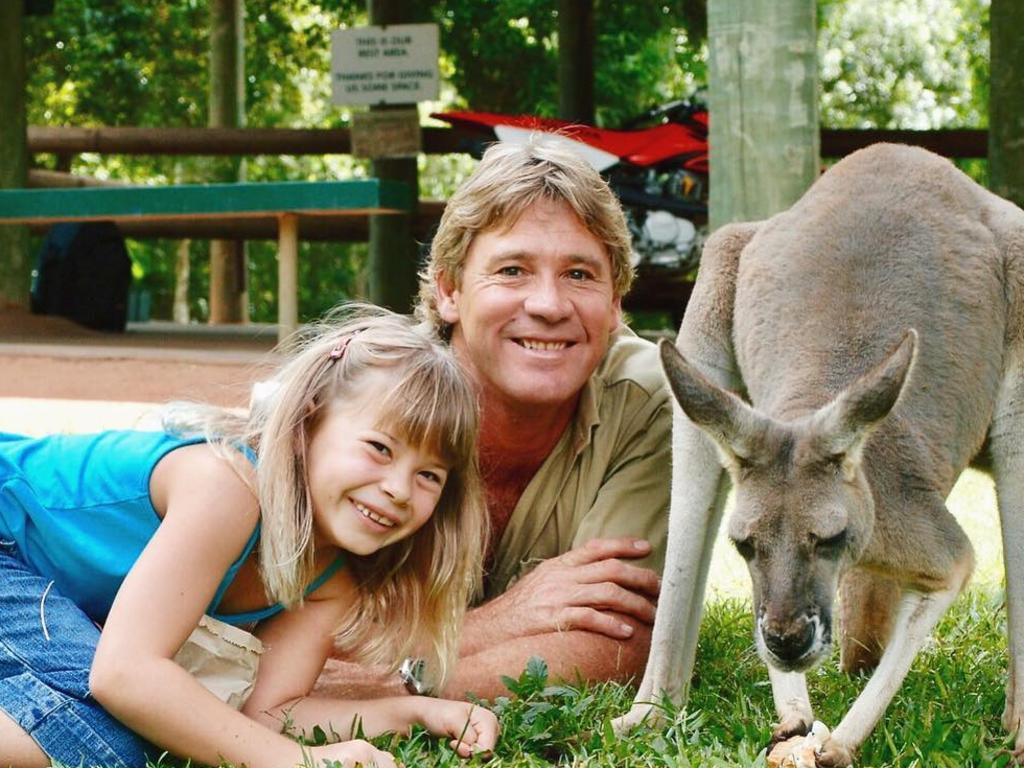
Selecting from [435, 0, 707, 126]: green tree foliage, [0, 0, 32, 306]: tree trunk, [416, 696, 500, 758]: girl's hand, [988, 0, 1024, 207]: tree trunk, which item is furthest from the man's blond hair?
[435, 0, 707, 126]: green tree foliage

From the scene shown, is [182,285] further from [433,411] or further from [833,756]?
[833,756]

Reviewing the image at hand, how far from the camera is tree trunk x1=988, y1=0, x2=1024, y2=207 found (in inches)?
238

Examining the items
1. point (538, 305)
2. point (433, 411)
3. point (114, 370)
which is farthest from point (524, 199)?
point (114, 370)

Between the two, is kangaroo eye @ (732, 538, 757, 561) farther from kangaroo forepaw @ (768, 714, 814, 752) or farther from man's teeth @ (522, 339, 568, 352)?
man's teeth @ (522, 339, 568, 352)

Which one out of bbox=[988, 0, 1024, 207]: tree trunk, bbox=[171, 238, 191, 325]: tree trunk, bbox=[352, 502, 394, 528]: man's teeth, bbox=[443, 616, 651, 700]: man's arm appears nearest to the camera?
bbox=[352, 502, 394, 528]: man's teeth

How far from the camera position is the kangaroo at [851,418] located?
276 centimetres

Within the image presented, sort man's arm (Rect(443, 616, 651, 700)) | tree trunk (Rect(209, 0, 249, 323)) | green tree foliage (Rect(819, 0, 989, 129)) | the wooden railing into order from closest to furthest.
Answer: man's arm (Rect(443, 616, 651, 700)), the wooden railing, tree trunk (Rect(209, 0, 249, 323)), green tree foliage (Rect(819, 0, 989, 129))

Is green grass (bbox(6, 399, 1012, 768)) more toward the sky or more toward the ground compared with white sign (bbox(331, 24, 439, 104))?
more toward the ground

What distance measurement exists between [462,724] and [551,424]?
1.00m

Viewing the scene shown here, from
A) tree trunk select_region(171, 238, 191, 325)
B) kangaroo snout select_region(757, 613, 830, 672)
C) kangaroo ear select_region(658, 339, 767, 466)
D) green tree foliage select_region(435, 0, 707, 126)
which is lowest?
tree trunk select_region(171, 238, 191, 325)

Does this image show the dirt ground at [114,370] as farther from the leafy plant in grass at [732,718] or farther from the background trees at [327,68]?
the background trees at [327,68]

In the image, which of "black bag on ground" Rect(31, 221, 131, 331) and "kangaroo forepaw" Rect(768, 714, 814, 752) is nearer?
"kangaroo forepaw" Rect(768, 714, 814, 752)

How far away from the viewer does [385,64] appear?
772 centimetres

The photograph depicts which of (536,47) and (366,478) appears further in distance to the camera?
(536,47)
